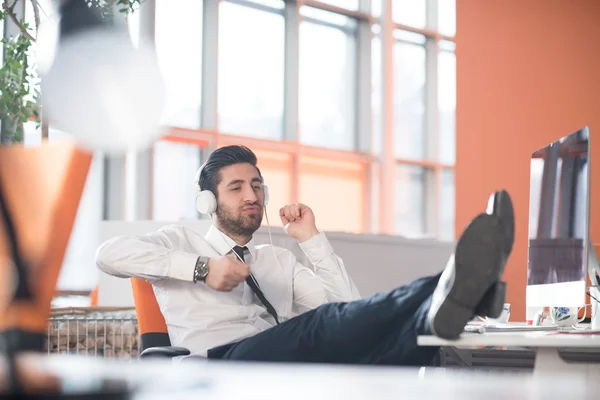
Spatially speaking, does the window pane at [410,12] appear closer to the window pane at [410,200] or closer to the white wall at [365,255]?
the window pane at [410,200]

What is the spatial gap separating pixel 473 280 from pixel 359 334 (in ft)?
1.61

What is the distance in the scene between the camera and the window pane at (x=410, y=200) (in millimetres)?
9344

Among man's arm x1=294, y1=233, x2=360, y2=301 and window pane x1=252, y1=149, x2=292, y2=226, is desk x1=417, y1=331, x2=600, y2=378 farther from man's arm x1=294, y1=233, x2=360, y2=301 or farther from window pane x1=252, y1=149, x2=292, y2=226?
window pane x1=252, y1=149, x2=292, y2=226

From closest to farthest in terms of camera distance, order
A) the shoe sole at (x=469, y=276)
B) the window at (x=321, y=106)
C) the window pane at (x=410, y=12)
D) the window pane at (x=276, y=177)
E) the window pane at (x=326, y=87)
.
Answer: the shoe sole at (x=469, y=276), the window at (x=321, y=106), the window pane at (x=276, y=177), the window pane at (x=326, y=87), the window pane at (x=410, y=12)

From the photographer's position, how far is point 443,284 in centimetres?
152

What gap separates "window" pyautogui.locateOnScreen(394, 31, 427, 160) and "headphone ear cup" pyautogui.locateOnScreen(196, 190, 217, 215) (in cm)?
684

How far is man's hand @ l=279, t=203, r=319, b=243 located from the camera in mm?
2652

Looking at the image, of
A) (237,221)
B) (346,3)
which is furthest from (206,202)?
(346,3)

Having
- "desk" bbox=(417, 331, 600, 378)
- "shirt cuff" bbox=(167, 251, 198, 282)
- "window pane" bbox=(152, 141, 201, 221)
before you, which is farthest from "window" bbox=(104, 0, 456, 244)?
"desk" bbox=(417, 331, 600, 378)

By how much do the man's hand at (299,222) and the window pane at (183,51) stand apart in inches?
190

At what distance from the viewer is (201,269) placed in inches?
85.9

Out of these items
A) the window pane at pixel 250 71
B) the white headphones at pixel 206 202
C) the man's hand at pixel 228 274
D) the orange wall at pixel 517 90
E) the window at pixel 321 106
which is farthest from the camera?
the window pane at pixel 250 71

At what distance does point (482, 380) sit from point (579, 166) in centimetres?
173

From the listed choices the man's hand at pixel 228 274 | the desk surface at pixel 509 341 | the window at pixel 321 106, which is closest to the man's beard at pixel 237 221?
the man's hand at pixel 228 274
